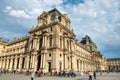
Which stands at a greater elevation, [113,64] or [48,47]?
[48,47]

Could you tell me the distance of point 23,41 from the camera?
2164 inches

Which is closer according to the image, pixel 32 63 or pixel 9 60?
pixel 32 63

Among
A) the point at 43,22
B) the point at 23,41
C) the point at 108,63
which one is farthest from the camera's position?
the point at 108,63

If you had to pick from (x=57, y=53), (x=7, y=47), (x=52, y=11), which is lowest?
(x=57, y=53)

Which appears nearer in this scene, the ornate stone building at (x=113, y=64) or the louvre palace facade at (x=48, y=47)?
the louvre palace facade at (x=48, y=47)

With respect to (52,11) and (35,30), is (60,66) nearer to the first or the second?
(35,30)

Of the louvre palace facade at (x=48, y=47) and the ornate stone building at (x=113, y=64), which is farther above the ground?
the louvre palace facade at (x=48, y=47)

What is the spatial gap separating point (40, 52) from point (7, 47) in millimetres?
32835

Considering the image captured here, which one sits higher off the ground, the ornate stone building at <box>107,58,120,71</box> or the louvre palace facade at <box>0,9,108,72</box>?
the louvre palace facade at <box>0,9,108,72</box>

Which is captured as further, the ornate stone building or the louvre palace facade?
the ornate stone building

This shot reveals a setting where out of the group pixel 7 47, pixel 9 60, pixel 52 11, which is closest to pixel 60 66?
pixel 52 11

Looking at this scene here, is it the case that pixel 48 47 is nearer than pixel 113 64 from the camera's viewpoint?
Yes

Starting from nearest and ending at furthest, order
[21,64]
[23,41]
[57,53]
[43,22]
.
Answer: [57,53]
[43,22]
[21,64]
[23,41]

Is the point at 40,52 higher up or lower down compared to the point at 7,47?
lower down
